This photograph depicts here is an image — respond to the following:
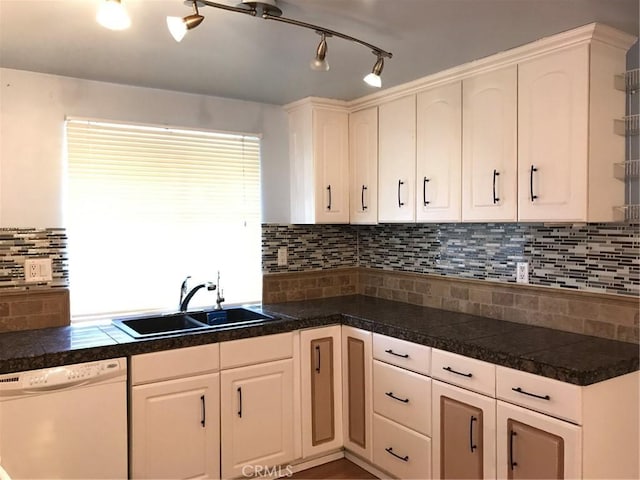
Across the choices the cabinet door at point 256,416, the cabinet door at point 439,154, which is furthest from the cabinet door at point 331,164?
the cabinet door at point 256,416

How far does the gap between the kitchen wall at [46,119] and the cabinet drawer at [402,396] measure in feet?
6.11

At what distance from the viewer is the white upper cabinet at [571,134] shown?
212 cm

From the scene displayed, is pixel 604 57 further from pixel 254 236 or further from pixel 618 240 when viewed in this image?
pixel 254 236

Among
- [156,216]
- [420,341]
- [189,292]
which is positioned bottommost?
[420,341]

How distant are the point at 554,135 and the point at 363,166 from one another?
4.29ft

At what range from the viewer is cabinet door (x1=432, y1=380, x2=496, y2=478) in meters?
2.15

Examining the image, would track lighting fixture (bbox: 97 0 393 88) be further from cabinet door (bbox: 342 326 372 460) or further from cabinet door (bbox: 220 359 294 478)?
cabinet door (bbox: 220 359 294 478)

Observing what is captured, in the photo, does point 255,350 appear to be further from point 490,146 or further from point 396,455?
point 490,146

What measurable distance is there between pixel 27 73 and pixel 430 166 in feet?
7.10

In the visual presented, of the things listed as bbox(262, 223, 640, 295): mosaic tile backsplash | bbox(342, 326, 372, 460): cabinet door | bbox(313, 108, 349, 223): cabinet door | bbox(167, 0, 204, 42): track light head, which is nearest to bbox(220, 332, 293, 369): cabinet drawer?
bbox(342, 326, 372, 460): cabinet door

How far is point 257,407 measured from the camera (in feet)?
8.89

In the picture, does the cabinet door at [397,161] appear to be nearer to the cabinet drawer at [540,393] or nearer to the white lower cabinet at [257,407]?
the white lower cabinet at [257,407]

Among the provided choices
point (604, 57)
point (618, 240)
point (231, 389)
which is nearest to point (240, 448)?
point (231, 389)

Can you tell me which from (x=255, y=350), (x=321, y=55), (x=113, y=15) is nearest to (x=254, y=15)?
(x=321, y=55)
